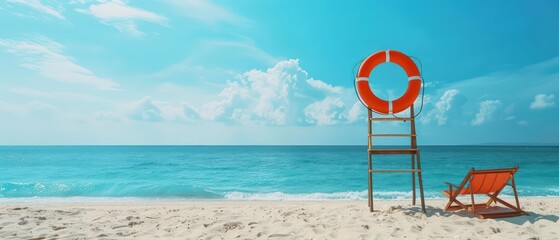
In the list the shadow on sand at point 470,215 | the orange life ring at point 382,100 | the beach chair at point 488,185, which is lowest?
the shadow on sand at point 470,215

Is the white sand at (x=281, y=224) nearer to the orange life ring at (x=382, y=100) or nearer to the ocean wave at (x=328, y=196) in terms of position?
the orange life ring at (x=382, y=100)

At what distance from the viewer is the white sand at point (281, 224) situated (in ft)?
11.0

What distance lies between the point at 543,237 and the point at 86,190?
12.4 m

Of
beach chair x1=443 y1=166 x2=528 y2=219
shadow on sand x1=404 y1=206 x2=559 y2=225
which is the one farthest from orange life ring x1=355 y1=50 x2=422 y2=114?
shadow on sand x1=404 y1=206 x2=559 y2=225

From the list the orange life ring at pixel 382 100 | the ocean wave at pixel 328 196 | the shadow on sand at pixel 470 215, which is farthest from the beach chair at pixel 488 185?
the ocean wave at pixel 328 196

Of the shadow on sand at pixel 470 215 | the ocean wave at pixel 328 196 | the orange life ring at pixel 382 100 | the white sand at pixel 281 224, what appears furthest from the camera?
the ocean wave at pixel 328 196

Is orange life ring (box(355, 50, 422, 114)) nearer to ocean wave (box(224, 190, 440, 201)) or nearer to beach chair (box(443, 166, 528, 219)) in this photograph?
beach chair (box(443, 166, 528, 219))

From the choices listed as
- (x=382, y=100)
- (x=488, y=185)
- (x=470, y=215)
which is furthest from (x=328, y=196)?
(x=488, y=185)

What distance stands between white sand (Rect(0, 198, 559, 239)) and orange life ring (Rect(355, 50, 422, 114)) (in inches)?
55.5

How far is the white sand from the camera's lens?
3357 millimetres

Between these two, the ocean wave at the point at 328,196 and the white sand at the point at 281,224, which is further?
the ocean wave at the point at 328,196

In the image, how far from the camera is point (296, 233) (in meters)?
3.41

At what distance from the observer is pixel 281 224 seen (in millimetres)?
3773

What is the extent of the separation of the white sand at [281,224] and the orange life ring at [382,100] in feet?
4.63
